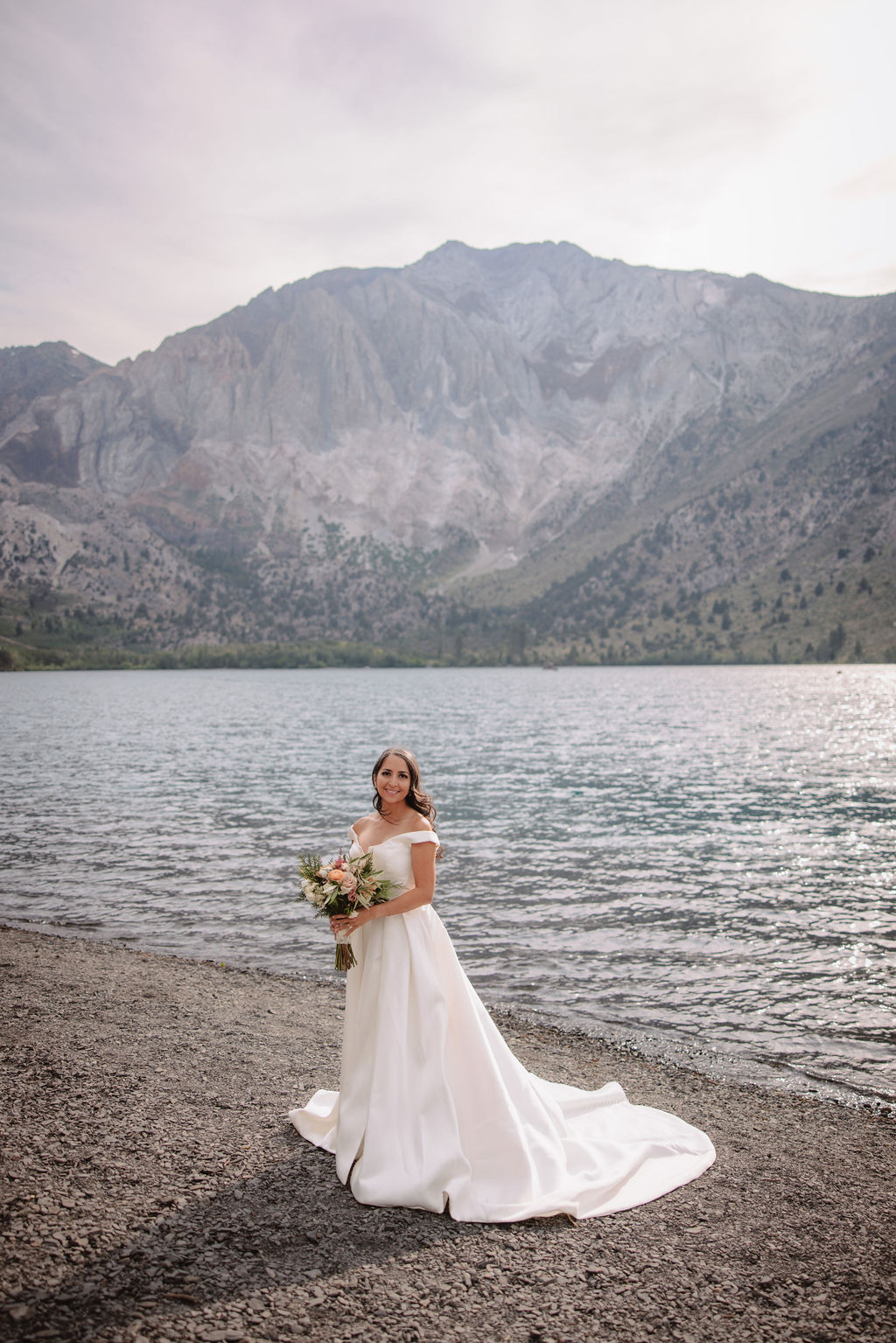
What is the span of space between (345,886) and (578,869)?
23517 millimetres

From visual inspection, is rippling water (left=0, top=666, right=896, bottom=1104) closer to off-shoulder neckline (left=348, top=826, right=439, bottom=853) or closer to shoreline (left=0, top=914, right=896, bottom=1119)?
shoreline (left=0, top=914, right=896, bottom=1119)

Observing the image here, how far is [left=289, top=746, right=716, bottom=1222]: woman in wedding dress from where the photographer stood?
790 cm

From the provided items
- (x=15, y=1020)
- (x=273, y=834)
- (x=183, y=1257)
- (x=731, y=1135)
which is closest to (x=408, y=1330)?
(x=183, y=1257)

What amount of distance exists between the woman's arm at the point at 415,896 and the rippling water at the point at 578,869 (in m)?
8.10

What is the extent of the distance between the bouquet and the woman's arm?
78 mm

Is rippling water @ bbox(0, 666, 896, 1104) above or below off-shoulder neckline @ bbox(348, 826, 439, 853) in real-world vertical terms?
below

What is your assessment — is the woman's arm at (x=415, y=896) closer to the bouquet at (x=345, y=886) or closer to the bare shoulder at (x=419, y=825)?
the bouquet at (x=345, y=886)

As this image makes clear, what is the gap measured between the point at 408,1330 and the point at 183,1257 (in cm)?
198

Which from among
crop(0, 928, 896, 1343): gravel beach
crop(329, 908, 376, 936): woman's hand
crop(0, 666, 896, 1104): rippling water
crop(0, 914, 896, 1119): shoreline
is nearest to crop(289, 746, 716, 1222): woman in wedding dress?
crop(329, 908, 376, 936): woman's hand

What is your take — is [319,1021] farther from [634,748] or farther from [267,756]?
[634,748]

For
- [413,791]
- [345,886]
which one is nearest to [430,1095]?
[345,886]

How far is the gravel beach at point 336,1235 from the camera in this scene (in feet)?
20.3

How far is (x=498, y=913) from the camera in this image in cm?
2419

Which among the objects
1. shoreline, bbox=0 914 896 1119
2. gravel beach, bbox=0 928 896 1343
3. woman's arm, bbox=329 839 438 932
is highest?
woman's arm, bbox=329 839 438 932
